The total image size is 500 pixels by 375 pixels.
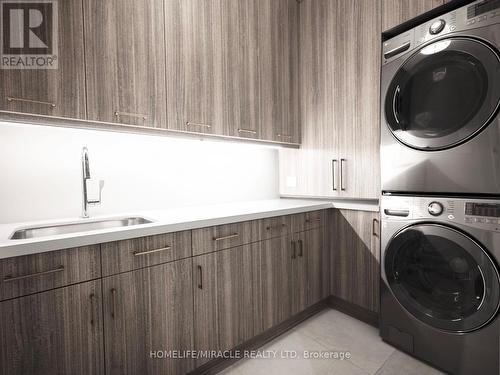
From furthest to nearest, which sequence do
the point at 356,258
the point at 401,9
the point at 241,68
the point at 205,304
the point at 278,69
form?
the point at 278,69, the point at 356,258, the point at 241,68, the point at 401,9, the point at 205,304

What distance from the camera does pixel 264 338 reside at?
5.48 ft

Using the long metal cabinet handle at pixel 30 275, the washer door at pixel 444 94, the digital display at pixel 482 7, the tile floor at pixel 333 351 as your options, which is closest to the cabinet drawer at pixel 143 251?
the long metal cabinet handle at pixel 30 275

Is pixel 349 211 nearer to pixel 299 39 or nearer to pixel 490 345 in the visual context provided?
Result: pixel 490 345

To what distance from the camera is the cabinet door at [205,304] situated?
4.26 feet

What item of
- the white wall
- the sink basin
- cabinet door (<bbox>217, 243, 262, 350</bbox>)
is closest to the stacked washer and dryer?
cabinet door (<bbox>217, 243, 262, 350</bbox>)

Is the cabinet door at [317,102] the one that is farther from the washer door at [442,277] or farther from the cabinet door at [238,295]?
the cabinet door at [238,295]

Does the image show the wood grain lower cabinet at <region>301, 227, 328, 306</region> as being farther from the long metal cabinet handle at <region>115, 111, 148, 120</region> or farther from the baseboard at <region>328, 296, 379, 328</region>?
the long metal cabinet handle at <region>115, 111, 148, 120</region>

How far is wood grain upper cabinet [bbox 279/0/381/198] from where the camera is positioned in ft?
5.76

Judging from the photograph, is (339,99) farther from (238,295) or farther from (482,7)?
(238,295)

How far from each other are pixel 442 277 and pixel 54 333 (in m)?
1.86

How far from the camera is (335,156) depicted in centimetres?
199

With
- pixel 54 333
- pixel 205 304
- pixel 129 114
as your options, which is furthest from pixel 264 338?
pixel 129 114

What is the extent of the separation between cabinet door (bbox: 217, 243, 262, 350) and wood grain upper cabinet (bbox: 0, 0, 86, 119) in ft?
3.47

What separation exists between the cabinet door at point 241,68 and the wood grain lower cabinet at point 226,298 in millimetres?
864
